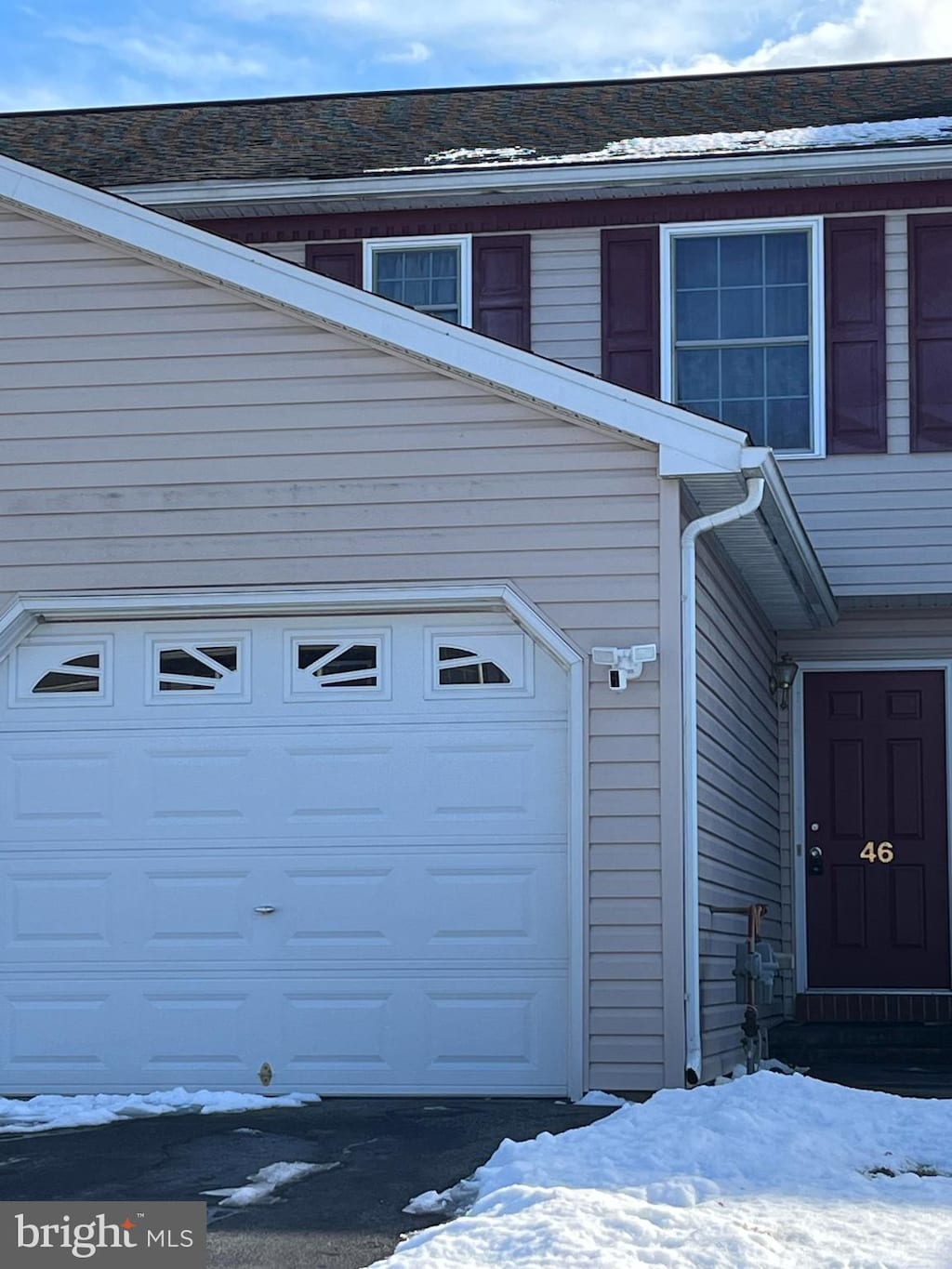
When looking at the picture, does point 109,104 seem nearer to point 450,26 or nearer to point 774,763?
point 450,26

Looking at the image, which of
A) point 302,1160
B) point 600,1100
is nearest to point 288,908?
point 600,1100

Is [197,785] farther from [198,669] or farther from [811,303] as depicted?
[811,303]

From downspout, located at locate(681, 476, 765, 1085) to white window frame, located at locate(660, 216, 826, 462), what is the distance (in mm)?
3341

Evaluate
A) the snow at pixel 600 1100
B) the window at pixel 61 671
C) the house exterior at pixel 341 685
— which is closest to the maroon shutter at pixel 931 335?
the house exterior at pixel 341 685

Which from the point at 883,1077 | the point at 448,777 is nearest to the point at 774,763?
the point at 883,1077

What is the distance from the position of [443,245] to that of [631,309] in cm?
145

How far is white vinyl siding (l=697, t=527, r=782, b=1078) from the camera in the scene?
937 centimetres

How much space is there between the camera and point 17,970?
364 inches

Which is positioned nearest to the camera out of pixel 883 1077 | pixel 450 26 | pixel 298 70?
pixel 883 1077

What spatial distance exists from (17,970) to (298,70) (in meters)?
16.6

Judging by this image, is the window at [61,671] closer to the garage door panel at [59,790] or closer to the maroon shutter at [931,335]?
the garage door panel at [59,790]


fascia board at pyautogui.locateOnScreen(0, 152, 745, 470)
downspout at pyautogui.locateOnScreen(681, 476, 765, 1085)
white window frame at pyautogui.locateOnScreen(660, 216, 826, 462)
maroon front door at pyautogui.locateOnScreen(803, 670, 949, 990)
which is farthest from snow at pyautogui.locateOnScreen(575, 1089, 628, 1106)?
white window frame at pyautogui.locateOnScreen(660, 216, 826, 462)

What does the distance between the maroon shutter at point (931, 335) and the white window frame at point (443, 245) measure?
3.03m

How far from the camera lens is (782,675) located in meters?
12.8
